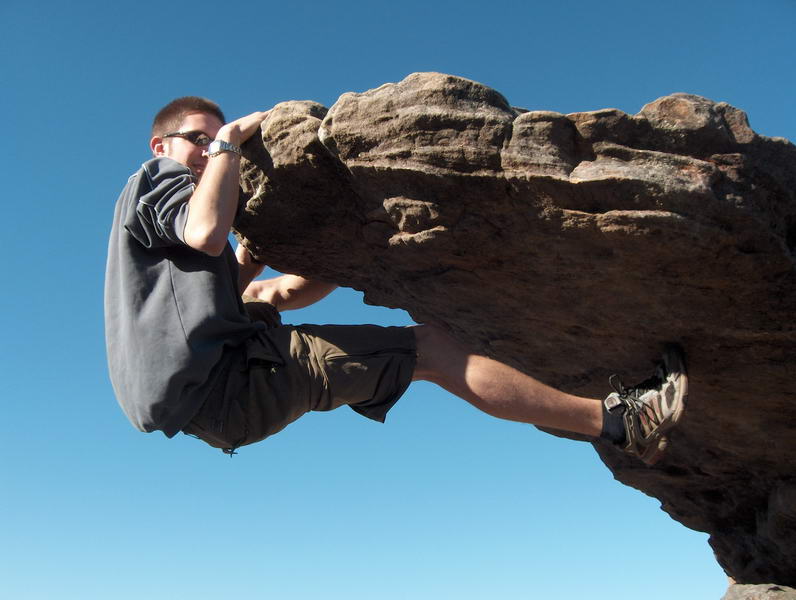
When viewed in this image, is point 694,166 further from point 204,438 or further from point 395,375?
point 204,438

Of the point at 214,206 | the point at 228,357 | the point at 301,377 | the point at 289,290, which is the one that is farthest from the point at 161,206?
Result: the point at 289,290

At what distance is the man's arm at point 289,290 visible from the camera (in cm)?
601

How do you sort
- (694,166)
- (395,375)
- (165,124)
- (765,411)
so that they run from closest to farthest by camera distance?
(694,166), (395,375), (165,124), (765,411)

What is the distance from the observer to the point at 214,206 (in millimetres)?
4039

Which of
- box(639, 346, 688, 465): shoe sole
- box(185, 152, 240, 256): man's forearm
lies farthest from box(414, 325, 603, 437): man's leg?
box(185, 152, 240, 256): man's forearm

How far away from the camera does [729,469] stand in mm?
6301

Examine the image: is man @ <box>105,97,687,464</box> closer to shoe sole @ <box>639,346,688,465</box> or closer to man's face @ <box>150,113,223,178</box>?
shoe sole @ <box>639,346,688,465</box>

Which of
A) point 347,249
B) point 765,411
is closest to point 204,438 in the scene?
point 347,249

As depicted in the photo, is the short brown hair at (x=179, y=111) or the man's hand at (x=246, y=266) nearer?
the short brown hair at (x=179, y=111)

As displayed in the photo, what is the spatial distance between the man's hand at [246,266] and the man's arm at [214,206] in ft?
4.99

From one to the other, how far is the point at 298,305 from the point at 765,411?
3.44 meters

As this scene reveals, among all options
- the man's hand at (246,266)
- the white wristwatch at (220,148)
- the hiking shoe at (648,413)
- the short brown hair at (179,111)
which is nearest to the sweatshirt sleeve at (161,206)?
the white wristwatch at (220,148)

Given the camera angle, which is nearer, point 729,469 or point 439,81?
point 439,81

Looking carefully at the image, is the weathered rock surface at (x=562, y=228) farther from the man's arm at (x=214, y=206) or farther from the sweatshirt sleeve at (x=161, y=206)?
the sweatshirt sleeve at (x=161, y=206)
